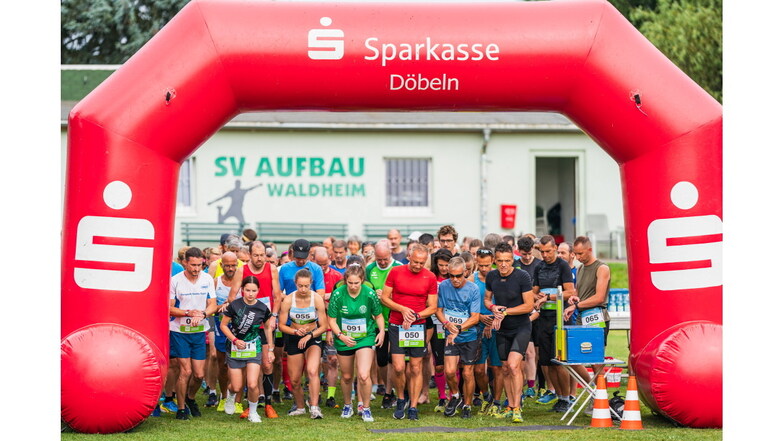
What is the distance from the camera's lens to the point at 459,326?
9906 mm

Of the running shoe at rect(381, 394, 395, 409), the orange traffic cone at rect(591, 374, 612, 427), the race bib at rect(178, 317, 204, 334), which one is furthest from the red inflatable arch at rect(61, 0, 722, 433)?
the running shoe at rect(381, 394, 395, 409)

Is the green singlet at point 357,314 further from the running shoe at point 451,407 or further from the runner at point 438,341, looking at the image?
the running shoe at point 451,407

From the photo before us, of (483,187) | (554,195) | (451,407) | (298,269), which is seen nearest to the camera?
(451,407)

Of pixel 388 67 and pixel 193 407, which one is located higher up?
pixel 388 67

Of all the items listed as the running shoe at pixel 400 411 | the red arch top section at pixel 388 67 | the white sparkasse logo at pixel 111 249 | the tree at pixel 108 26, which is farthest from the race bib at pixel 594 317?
the tree at pixel 108 26

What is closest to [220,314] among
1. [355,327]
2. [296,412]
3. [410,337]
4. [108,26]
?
[296,412]

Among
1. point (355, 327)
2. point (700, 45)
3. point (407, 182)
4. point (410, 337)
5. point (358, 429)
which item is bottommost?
point (358, 429)

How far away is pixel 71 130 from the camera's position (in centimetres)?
884

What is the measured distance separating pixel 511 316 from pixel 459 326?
1.76ft

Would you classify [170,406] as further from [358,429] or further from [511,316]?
[511,316]

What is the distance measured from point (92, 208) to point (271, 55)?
6.78 feet

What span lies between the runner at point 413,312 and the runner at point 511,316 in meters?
0.65

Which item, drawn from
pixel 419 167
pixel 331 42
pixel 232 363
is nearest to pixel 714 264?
pixel 331 42

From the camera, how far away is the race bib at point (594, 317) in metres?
10.1
